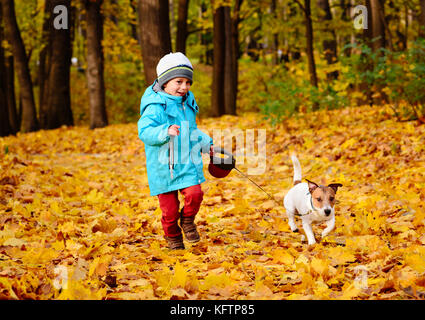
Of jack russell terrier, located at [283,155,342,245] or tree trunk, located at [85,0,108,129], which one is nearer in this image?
jack russell terrier, located at [283,155,342,245]

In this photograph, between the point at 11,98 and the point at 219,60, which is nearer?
the point at 219,60

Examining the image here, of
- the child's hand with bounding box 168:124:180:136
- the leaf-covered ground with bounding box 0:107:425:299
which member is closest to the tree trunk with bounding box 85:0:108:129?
the leaf-covered ground with bounding box 0:107:425:299

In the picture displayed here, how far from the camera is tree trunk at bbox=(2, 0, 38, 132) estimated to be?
1597 centimetres

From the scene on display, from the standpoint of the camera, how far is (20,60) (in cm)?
1638

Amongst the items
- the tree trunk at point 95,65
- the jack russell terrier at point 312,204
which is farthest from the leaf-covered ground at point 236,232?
the tree trunk at point 95,65

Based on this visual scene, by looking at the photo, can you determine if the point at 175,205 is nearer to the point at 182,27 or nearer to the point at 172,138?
the point at 172,138

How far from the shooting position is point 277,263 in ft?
11.5

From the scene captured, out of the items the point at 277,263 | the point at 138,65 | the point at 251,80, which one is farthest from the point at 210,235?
the point at 138,65

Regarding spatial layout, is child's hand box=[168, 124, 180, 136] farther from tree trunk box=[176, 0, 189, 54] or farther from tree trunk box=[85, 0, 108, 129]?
tree trunk box=[85, 0, 108, 129]

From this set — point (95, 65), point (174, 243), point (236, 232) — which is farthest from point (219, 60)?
point (174, 243)

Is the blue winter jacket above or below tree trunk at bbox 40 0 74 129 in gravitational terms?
below

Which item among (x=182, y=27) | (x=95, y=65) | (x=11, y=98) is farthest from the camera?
(x=11, y=98)

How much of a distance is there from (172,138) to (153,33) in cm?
612
